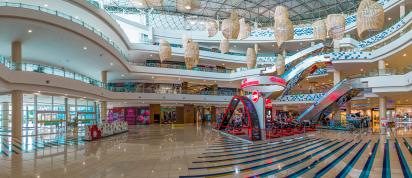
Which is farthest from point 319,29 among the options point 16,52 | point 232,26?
point 16,52

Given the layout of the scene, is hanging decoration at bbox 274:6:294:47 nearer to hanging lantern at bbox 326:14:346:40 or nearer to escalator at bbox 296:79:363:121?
hanging lantern at bbox 326:14:346:40

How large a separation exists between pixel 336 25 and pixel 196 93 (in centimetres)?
2206

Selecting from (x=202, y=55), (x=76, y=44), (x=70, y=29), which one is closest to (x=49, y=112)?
(x=76, y=44)

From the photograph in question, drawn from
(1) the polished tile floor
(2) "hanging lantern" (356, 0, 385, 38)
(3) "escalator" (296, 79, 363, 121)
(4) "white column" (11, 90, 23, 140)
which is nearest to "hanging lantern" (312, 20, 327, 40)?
(2) "hanging lantern" (356, 0, 385, 38)

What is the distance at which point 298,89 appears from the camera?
4075cm

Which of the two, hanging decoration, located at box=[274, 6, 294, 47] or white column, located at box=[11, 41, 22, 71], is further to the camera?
white column, located at box=[11, 41, 22, 71]

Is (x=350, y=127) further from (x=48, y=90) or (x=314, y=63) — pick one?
(x=48, y=90)

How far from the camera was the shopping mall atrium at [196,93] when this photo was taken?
8109mm

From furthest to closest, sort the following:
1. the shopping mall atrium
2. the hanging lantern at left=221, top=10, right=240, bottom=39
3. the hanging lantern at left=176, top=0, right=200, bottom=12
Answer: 1. the hanging lantern at left=221, top=10, right=240, bottom=39
2. the hanging lantern at left=176, top=0, right=200, bottom=12
3. the shopping mall atrium

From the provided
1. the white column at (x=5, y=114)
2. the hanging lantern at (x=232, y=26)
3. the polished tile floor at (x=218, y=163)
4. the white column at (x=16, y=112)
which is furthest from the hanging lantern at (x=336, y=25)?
the white column at (x=5, y=114)

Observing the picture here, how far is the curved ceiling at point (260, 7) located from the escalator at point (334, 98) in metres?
17.3

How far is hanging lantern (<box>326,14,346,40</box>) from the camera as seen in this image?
1159 cm

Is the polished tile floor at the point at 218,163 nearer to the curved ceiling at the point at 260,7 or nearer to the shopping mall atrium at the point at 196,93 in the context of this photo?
the shopping mall atrium at the point at 196,93

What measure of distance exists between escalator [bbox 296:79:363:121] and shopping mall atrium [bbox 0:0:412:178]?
0.33ft
